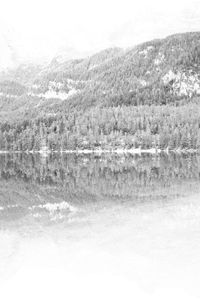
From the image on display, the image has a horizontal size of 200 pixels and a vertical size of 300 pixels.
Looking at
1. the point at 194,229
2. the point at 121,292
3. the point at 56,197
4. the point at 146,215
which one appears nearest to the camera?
the point at 121,292

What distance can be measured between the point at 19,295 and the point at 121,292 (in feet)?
10.3

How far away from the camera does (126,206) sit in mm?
40406

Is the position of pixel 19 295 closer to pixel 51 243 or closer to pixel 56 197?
pixel 51 243

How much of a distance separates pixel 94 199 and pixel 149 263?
2547cm

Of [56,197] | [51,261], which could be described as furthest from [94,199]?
[51,261]

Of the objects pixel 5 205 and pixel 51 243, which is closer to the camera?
pixel 51 243

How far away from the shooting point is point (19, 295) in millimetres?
18109

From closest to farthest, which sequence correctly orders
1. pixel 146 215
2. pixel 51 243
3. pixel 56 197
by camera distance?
pixel 51 243, pixel 146 215, pixel 56 197

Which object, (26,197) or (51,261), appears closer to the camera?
(51,261)

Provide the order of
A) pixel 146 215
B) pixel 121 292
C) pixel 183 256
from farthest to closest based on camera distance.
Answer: pixel 146 215 → pixel 183 256 → pixel 121 292

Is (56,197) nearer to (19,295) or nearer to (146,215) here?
(146,215)

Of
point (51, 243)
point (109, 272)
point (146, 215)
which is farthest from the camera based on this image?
point (146, 215)

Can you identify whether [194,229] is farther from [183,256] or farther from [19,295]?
[19,295]

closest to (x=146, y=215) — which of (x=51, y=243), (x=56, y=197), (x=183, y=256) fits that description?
(x=51, y=243)
